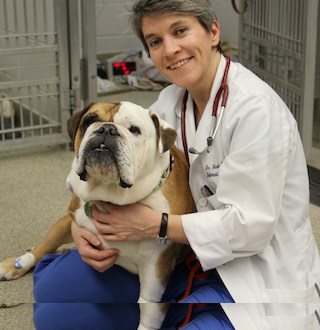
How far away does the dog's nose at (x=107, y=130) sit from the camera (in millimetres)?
1342

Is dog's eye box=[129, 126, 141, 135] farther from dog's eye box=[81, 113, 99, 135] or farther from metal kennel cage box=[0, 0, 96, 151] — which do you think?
metal kennel cage box=[0, 0, 96, 151]

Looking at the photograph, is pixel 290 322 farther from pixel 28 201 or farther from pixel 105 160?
pixel 28 201

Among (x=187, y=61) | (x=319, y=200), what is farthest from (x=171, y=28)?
(x=319, y=200)

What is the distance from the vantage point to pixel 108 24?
4.75m

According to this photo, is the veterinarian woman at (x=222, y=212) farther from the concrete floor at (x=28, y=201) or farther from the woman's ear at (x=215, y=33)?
the concrete floor at (x=28, y=201)

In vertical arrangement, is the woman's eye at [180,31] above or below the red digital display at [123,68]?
→ above

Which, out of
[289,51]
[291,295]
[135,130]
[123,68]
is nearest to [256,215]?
[291,295]

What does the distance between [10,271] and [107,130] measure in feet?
3.06

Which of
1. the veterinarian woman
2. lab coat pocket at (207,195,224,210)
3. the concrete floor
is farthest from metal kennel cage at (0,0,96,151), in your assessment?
lab coat pocket at (207,195,224,210)

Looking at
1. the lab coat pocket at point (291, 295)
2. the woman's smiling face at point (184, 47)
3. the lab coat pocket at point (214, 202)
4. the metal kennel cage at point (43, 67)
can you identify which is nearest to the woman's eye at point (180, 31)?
the woman's smiling face at point (184, 47)

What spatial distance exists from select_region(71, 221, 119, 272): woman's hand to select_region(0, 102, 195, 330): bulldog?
17 mm

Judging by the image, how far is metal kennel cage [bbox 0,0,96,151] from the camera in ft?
10.4

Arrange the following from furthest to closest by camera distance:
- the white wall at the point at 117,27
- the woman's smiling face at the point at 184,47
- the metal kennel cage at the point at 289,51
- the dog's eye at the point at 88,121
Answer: the white wall at the point at 117,27 < the metal kennel cage at the point at 289,51 < the woman's smiling face at the point at 184,47 < the dog's eye at the point at 88,121

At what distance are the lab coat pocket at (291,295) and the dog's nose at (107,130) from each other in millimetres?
490
